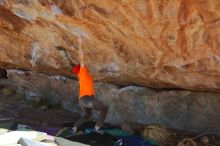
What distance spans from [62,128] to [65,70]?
119 centimetres

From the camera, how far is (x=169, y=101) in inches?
299

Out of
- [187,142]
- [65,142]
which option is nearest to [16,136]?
[65,142]

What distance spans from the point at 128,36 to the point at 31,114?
11.5ft

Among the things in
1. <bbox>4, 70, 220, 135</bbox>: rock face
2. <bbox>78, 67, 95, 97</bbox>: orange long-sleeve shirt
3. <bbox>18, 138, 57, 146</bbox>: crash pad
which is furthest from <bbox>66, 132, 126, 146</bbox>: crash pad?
<bbox>4, 70, 220, 135</bbox>: rock face

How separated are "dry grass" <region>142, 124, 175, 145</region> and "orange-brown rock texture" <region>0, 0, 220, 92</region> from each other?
715 mm

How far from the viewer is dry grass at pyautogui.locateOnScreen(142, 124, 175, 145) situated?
23.3 ft

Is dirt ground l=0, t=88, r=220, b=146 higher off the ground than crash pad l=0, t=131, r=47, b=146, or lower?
higher

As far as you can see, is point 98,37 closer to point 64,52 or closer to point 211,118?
point 64,52

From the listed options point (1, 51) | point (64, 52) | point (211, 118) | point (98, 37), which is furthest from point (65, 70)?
point (211, 118)

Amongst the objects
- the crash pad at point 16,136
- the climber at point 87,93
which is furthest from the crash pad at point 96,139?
the crash pad at point 16,136

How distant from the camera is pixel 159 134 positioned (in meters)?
→ 7.15

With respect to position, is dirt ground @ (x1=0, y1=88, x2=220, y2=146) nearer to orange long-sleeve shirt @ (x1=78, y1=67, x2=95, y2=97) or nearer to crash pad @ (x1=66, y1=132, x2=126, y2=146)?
crash pad @ (x1=66, y1=132, x2=126, y2=146)

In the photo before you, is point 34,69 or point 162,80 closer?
point 162,80

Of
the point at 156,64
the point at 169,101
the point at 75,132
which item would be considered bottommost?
the point at 75,132
